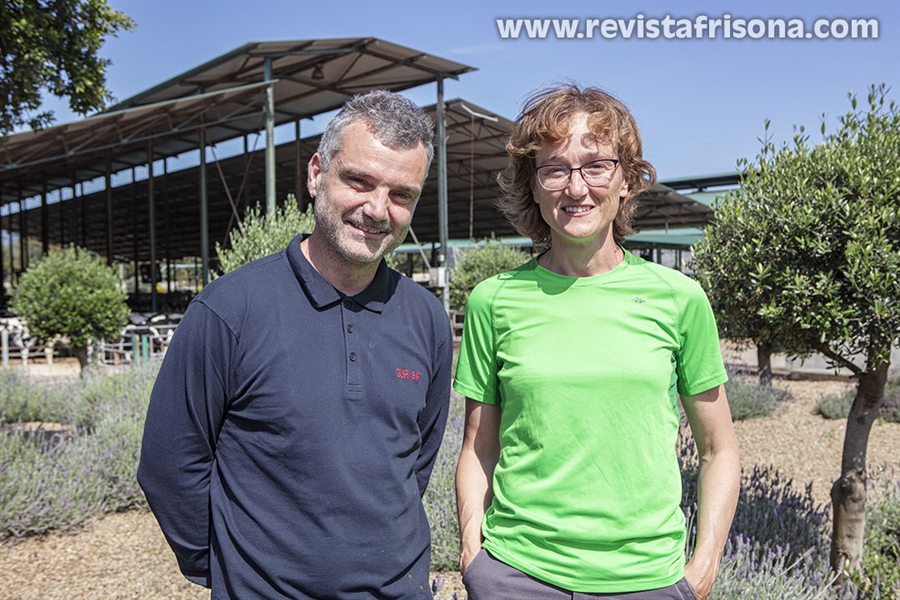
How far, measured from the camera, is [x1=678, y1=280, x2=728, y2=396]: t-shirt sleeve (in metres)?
1.70

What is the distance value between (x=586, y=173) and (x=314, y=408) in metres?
0.87

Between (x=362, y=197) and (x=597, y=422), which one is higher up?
(x=362, y=197)

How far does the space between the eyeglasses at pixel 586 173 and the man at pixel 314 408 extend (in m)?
0.34

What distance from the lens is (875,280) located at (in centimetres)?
311

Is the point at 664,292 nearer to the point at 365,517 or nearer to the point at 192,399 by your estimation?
the point at 365,517

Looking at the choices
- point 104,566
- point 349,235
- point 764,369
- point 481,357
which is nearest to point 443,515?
point 104,566

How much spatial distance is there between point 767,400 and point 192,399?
936cm

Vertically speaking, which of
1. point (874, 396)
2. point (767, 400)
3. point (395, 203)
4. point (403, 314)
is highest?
point (395, 203)

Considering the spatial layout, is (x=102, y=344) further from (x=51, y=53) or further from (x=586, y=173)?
(x=586, y=173)

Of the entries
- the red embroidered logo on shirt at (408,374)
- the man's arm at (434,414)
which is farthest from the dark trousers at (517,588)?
the red embroidered logo on shirt at (408,374)

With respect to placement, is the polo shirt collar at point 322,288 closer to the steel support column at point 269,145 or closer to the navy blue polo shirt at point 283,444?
the navy blue polo shirt at point 283,444

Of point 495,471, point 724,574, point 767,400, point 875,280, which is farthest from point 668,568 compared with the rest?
point 767,400

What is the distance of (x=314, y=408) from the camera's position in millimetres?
1568

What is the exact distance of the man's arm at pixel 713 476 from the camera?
1706mm
